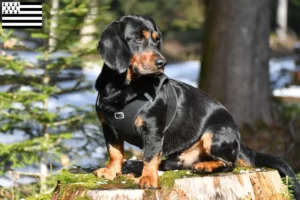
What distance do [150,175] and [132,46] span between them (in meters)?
0.90

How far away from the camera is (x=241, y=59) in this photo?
9.25 meters

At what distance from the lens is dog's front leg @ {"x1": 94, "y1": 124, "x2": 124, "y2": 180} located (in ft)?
15.1

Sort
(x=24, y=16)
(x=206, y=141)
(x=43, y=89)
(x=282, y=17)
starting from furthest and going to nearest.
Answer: (x=282, y=17)
(x=24, y=16)
(x=43, y=89)
(x=206, y=141)

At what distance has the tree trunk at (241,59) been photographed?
9281 mm

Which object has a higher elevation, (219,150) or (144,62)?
(144,62)

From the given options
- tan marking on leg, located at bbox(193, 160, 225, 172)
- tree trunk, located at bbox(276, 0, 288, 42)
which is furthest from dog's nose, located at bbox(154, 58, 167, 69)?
tree trunk, located at bbox(276, 0, 288, 42)

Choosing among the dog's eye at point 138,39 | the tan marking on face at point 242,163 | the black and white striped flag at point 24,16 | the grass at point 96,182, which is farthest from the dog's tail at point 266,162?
the black and white striped flag at point 24,16

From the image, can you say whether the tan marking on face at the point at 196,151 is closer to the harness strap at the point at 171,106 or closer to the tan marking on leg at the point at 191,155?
the tan marking on leg at the point at 191,155

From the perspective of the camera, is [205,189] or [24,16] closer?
[205,189]

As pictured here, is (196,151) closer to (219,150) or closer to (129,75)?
(219,150)

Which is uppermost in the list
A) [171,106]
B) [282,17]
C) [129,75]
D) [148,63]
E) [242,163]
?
[148,63]

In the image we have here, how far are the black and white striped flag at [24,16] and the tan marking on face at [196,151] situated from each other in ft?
8.57

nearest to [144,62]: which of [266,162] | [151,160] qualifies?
[151,160]

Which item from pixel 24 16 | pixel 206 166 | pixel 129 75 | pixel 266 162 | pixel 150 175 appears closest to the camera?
pixel 150 175
